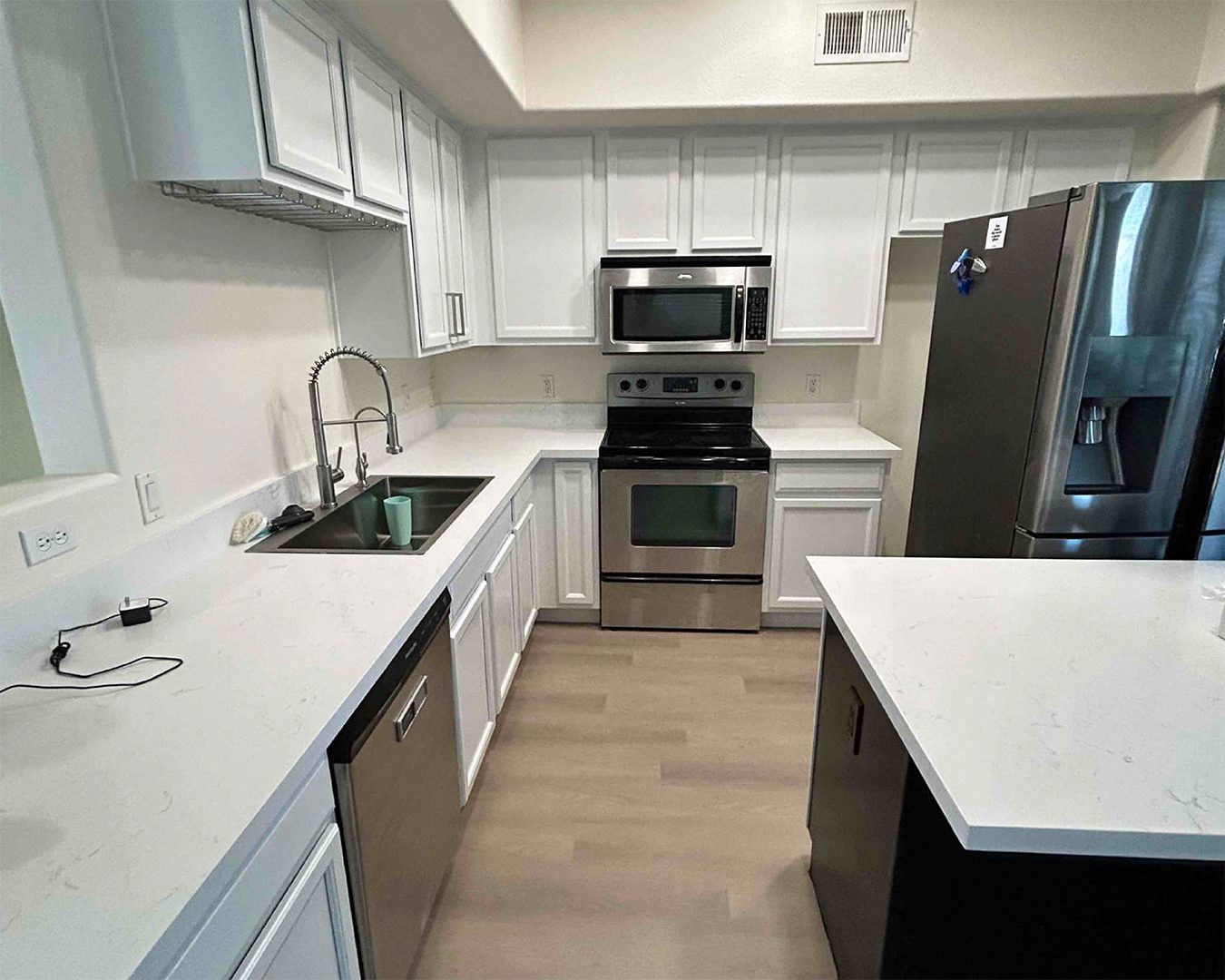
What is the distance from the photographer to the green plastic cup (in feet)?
6.26

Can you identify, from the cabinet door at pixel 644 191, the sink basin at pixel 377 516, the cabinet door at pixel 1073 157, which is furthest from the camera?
the cabinet door at pixel 644 191

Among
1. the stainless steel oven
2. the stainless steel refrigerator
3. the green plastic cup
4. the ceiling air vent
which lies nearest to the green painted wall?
the green plastic cup

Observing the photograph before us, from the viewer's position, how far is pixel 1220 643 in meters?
1.06

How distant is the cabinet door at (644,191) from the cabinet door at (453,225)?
635mm

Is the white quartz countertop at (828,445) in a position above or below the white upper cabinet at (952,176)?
below

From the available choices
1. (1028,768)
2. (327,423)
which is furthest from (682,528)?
(1028,768)

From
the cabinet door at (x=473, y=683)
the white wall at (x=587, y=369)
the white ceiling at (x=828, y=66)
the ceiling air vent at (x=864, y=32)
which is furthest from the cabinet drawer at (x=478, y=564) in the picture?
the ceiling air vent at (x=864, y=32)

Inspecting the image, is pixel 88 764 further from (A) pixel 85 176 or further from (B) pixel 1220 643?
(B) pixel 1220 643

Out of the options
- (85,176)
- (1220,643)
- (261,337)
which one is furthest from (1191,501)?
(85,176)

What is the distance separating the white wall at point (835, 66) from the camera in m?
2.34

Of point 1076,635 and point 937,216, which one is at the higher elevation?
point 937,216

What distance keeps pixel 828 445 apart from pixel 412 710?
2.10m

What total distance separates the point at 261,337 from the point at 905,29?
2.49m

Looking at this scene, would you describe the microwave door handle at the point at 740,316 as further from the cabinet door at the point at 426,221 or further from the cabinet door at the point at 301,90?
the cabinet door at the point at 301,90
